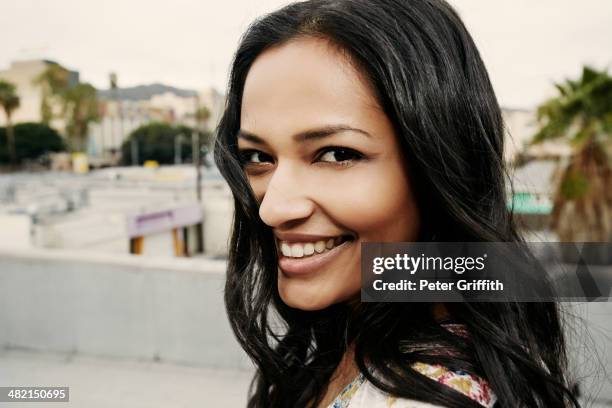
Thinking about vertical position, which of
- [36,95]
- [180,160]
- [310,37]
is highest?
[36,95]

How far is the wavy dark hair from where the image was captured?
101 cm

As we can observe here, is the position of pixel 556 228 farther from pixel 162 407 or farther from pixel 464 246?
pixel 464 246

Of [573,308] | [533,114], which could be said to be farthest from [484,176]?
[533,114]

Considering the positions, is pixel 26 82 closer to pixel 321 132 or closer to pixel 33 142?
pixel 33 142

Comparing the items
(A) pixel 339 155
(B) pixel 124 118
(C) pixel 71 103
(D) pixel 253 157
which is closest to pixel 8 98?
(C) pixel 71 103

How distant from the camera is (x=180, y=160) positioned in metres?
74.6

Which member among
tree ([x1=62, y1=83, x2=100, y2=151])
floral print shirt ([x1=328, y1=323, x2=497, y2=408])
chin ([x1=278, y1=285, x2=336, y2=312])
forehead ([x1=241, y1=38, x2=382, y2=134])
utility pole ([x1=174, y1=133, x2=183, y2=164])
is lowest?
utility pole ([x1=174, y1=133, x2=183, y2=164])

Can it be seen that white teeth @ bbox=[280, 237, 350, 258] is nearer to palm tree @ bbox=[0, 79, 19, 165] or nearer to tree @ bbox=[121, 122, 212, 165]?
palm tree @ bbox=[0, 79, 19, 165]

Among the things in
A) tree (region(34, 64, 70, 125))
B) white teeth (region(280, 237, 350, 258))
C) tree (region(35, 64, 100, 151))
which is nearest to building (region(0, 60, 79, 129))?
tree (region(34, 64, 70, 125))

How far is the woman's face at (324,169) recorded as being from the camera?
108cm

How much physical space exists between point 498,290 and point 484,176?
0.86 feet

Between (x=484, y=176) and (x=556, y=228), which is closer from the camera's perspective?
(x=484, y=176)

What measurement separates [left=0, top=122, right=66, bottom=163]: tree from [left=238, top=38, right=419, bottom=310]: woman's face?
67.7 meters

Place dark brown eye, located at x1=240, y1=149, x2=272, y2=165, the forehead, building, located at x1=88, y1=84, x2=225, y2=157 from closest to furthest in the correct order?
1. the forehead
2. dark brown eye, located at x1=240, y1=149, x2=272, y2=165
3. building, located at x1=88, y1=84, x2=225, y2=157
